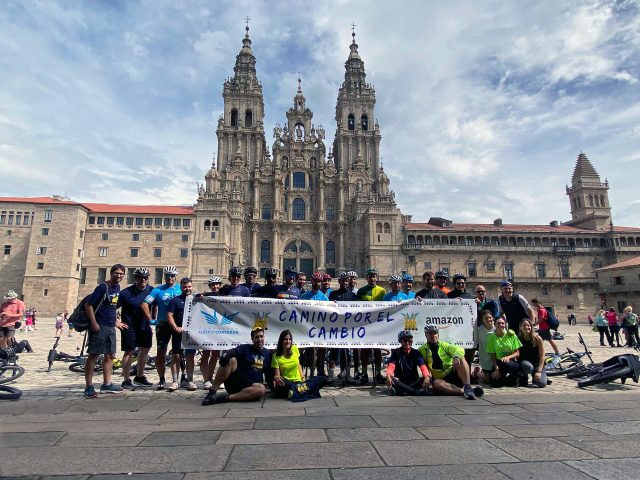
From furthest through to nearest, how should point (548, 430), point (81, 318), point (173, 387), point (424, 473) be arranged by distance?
→ point (173, 387), point (81, 318), point (548, 430), point (424, 473)

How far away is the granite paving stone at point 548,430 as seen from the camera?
4.79 m

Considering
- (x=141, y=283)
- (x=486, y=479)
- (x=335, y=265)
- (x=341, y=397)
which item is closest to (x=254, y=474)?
(x=486, y=479)

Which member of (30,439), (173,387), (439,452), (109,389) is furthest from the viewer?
(173,387)

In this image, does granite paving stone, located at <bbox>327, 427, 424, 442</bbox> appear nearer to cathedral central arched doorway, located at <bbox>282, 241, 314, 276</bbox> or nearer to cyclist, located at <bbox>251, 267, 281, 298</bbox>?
cyclist, located at <bbox>251, 267, 281, 298</bbox>

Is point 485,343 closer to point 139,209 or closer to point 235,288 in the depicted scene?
point 235,288

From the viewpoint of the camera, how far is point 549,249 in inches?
2141

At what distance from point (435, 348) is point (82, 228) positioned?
2101 inches

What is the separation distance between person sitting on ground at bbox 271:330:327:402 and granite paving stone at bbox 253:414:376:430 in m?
1.16

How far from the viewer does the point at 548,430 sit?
195 inches

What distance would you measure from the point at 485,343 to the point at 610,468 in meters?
4.86

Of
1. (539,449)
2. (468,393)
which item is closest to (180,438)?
(539,449)

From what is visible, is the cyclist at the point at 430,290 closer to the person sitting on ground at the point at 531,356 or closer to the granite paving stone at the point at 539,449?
the person sitting on ground at the point at 531,356

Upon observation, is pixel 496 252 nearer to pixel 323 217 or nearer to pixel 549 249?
pixel 549 249

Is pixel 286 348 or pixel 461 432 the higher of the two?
pixel 286 348
